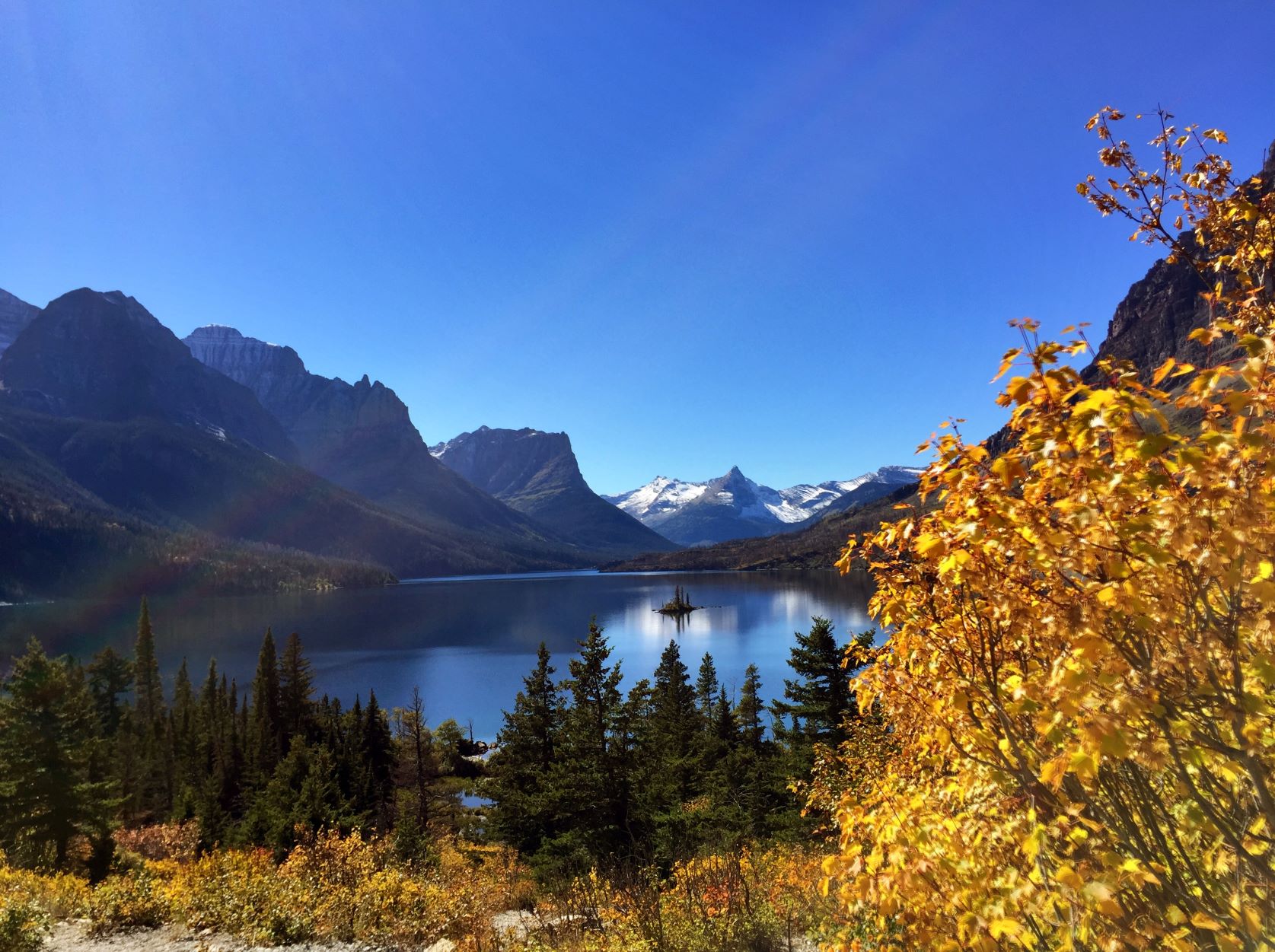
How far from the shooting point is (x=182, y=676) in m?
61.0

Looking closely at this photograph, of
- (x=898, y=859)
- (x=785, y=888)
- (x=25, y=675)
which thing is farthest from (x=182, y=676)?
(x=898, y=859)

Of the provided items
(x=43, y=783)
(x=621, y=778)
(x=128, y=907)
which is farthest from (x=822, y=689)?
(x=43, y=783)

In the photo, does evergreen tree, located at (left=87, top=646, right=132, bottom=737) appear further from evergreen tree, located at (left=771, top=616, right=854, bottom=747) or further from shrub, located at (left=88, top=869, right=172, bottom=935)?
evergreen tree, located at (left=771, top=616, right=854, bottom=747)

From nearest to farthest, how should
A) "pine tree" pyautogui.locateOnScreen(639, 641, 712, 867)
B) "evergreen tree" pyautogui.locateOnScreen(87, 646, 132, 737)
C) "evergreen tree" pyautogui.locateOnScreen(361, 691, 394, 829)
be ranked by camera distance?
1. "pine tree" pyautogui.locateOnScreen(639, 641, 712, 867)
2. "evergreen tree" pyautogui.locateOnScreen(361, 691, 394, 829)
3. "evergreen tree" pyautogui.locateOnScreen(87, 646, 132, 737)

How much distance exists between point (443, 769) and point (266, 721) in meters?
13.6

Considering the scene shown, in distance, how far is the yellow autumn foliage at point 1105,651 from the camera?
2186 mm

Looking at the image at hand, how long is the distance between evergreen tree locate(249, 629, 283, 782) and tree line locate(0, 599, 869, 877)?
0.16 metres

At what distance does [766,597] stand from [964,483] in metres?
158

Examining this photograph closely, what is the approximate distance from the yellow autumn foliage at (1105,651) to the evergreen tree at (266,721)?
49.3 meters

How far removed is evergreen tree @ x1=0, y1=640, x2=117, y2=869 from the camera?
2112cm

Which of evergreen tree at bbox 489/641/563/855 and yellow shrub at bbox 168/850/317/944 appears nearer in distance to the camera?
yellow shrub at bbox 168/850/317/944

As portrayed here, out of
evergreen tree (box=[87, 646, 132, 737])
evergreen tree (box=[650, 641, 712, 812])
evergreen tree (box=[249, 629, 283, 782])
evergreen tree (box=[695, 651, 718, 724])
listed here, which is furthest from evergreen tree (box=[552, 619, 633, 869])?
evergreen tree (box=[87, 646, 132, 737])

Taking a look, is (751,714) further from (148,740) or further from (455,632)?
(455,632)

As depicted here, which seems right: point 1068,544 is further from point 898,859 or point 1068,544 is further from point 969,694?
point 898,859
